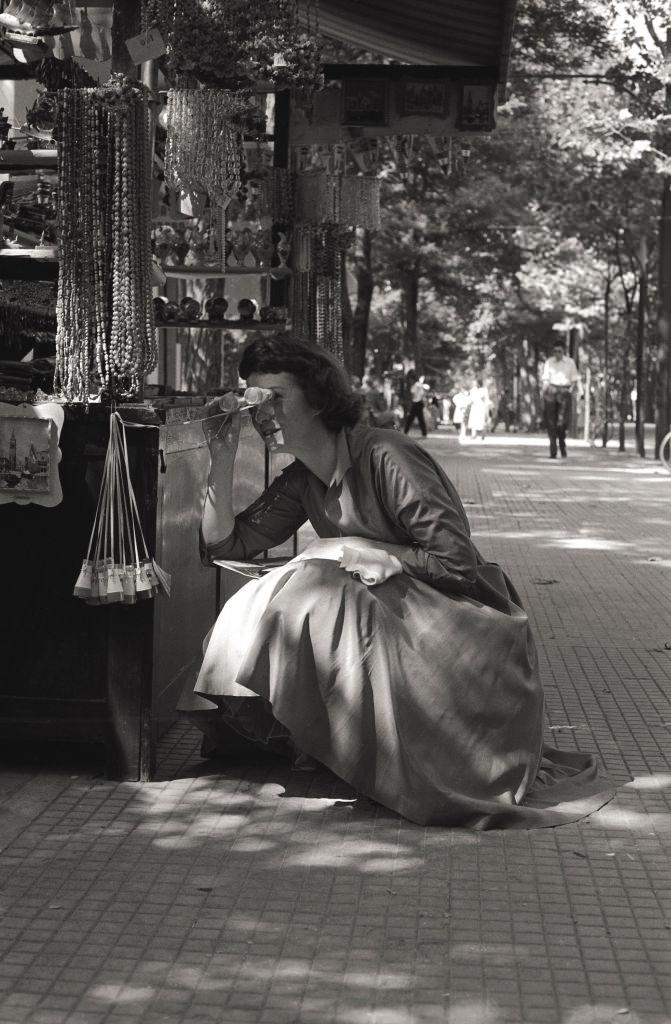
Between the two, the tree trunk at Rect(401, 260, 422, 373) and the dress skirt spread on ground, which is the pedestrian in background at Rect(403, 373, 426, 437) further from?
the dress skirt spread on ground

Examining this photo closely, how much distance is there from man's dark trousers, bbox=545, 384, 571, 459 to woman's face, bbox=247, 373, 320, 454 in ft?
61.7

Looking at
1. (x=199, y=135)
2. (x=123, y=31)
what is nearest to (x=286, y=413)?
(x=123, y=31)

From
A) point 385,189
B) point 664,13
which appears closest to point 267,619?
point 664,13

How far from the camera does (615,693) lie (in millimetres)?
6641

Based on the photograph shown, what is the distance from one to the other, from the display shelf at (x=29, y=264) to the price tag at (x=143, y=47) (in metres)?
0.74

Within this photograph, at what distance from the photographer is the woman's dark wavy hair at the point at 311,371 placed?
4742mm

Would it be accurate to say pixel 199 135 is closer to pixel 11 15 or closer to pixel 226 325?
pixel 11 15

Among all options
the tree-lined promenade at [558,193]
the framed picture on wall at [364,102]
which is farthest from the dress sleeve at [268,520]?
the tree-lined promenade at [558,193]

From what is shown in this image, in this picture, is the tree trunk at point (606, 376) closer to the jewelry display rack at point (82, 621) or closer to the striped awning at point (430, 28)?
the striped awning at point (430, 28)

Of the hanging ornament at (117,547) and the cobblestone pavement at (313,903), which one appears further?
the hanging ornament at (117,547)

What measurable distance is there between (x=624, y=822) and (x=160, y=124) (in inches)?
162

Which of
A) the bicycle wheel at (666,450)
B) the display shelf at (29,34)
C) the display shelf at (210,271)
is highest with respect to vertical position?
the display shelf at (29,34)

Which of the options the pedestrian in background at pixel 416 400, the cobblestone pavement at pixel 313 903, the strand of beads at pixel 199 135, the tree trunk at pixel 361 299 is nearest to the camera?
the cobblestone pavement at pixel 313 903

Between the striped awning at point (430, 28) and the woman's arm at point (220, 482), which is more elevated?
the striped awning at point (430, 28)
